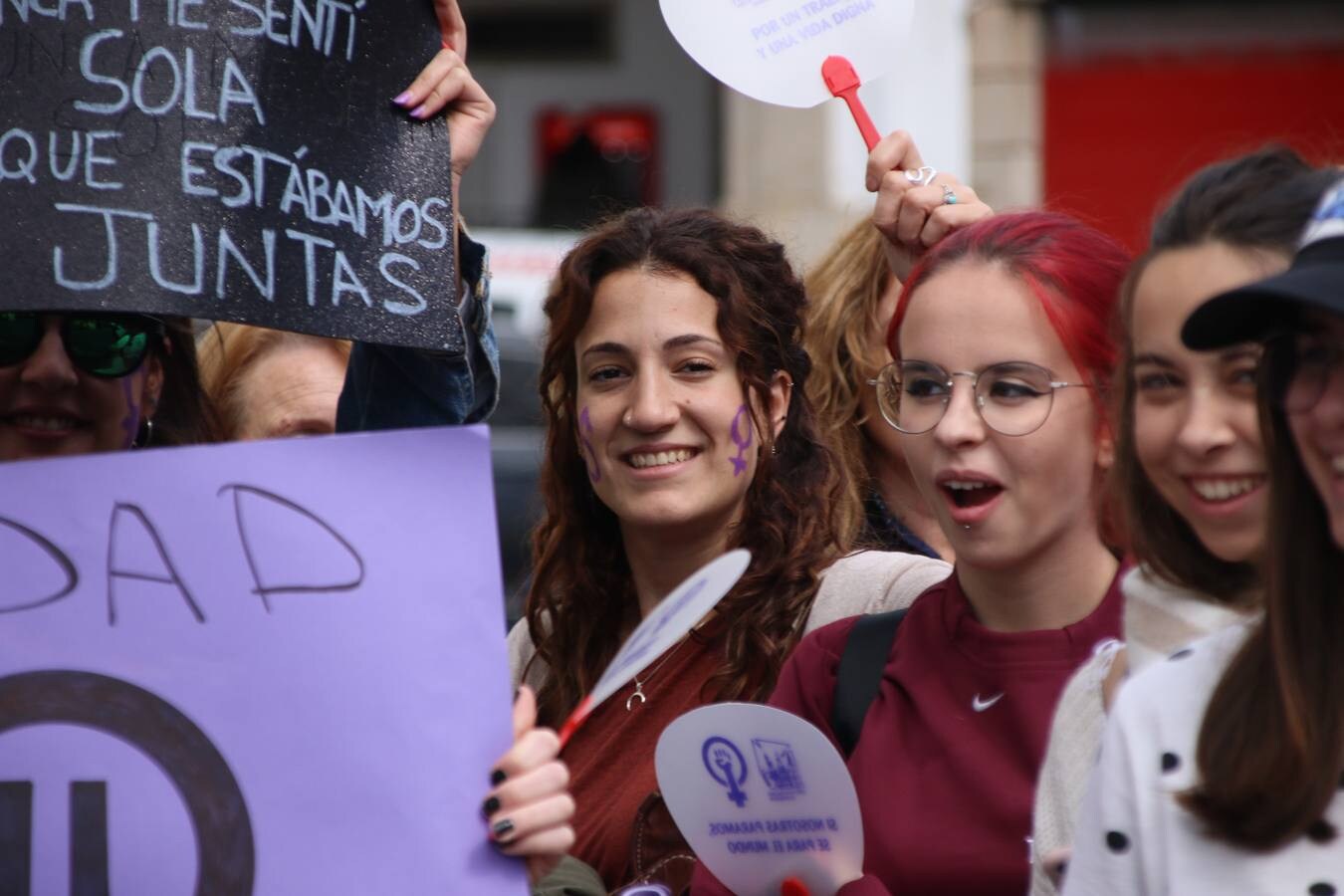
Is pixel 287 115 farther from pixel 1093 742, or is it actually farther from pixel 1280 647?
pixel 1280 647

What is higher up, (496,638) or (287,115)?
(287,115)

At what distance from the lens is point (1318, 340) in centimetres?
191

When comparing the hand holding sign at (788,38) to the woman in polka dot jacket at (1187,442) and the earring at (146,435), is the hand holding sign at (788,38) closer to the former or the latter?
the woman in polka dot jacket at (1187,442)

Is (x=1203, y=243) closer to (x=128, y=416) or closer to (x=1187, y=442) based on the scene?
(x=1187, y=442)

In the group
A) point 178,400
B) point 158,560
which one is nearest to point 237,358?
point 178,400

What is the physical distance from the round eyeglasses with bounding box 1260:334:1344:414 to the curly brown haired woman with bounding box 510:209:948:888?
1159 millimetres

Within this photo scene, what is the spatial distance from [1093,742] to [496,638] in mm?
738

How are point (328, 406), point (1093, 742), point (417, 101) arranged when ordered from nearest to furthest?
1. point (1093, 742)
2. point (417, 101)
3. point (328, 406)

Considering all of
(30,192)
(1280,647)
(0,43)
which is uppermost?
(0,43)

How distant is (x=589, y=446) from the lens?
3.38 m

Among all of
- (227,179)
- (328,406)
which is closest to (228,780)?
(227,179)

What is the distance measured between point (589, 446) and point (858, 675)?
2.68 ft

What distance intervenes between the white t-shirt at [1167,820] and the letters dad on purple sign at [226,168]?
1233 millimetres

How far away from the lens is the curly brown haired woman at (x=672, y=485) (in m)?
3.15
